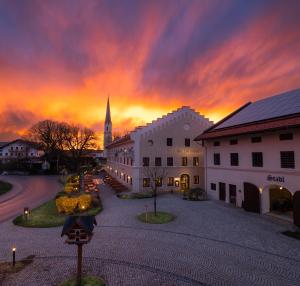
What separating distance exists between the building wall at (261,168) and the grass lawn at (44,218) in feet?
50.7

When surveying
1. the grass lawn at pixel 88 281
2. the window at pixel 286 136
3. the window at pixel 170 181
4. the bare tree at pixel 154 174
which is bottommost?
the grass lawn at pixel 88 281

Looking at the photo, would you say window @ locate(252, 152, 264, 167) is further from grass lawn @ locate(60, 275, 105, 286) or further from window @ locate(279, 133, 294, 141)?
grass lawn @ locate(60, 275, 105, 286)

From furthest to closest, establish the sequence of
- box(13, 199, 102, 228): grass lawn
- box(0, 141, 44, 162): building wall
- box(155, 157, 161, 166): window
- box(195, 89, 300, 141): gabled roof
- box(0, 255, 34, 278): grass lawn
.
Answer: box(0, 141, 44, 162): building wall → box(155, 157, 161, 166): window → box(195, 89, 300, 141): gabled roof → box(13, 199, 102, 228): grass lawn → box(0, 255, 34, 278): grass lawn

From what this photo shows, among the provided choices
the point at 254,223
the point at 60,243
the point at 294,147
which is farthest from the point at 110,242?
the point at 294,147

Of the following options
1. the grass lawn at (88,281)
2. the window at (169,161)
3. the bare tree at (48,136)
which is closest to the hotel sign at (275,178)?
the window at (169,161)

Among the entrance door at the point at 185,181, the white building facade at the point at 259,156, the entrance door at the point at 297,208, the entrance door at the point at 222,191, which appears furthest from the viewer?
the entrance door at the point at 185,181

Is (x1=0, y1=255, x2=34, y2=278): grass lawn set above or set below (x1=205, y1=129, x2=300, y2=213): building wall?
below

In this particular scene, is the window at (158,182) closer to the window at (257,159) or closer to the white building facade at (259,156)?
the white building facade at (259,156)

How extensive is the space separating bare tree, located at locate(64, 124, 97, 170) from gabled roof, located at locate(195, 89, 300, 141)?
49.7 meters

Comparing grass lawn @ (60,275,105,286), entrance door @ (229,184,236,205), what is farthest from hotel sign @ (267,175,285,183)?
grass lawn @ (60,275,105,286)

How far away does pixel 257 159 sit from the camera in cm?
2214

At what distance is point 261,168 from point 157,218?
11415mm

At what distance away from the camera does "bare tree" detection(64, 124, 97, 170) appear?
6962cm

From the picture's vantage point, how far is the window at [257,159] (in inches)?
854
